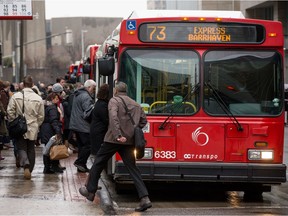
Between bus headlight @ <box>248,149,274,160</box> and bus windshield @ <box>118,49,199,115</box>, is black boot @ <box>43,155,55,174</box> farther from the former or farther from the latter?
bus headlight @ <box>248,149,274,160</box>

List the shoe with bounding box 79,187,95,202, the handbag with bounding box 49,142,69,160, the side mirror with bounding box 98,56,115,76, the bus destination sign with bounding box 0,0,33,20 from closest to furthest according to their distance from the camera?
the shoe with bounding box 79,187,95,202
the side mirror with bounding box 98,56,115,76
the handbag with bounding box 49,142,69,160
the bus destination sign with bounding box 0,0,33,20

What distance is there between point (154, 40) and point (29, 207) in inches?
120

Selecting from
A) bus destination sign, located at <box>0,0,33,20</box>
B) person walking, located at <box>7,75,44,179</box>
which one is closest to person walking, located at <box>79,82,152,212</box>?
person walking, located at <box>7,75,44,179</box>

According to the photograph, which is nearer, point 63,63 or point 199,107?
point 199,107

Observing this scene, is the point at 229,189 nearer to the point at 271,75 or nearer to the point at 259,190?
the point at 259,190

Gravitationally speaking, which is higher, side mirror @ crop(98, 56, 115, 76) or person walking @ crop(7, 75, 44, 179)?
side mirror @ crop(98, 56, 115, 76)

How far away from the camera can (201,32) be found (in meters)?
11.2

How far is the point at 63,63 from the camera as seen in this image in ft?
336

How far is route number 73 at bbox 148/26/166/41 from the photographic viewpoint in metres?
11.1

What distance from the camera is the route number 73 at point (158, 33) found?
Answer: 11.1m

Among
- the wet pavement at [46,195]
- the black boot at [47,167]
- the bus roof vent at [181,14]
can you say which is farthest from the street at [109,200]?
the bus roof vent at [181,14]

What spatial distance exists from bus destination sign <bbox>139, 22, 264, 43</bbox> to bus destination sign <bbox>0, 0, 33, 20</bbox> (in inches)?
437

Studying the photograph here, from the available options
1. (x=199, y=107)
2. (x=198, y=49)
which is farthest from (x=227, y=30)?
(x=199, y=107)

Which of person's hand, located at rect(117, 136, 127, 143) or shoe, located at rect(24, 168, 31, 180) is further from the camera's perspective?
shoe, located at rect(24, 168, 31, 180)
